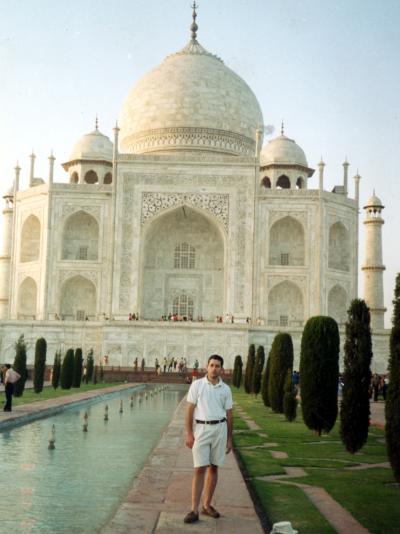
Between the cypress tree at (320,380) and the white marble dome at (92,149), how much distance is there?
78.8 ft

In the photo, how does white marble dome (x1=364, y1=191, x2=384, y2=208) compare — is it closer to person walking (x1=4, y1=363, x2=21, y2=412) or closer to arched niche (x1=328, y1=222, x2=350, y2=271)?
arched niche (x1=328, y1=222, x2=350, y2=271)

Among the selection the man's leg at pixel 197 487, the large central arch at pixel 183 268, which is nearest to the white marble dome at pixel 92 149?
the large central arch at pixel 183 268

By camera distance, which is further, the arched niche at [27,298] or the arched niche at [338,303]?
the arched niche at [27,298]

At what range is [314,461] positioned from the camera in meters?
6.52

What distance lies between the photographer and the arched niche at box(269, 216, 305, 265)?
2942 cm

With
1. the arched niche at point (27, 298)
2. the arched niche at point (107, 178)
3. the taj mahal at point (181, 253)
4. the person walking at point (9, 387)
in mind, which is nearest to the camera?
the person walking at point (9, 387)

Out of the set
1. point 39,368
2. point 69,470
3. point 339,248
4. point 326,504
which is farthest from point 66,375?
point 339,248

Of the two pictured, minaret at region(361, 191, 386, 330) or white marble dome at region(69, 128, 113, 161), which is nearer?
minaret at region(361, 191, 386, 330)

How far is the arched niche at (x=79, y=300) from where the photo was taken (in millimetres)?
29469

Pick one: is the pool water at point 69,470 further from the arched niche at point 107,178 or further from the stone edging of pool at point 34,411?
the arched niche at point 107,178

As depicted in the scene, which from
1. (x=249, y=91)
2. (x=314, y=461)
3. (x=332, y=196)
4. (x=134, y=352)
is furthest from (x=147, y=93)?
(x=314, y=461)

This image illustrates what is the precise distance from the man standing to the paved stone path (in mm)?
171

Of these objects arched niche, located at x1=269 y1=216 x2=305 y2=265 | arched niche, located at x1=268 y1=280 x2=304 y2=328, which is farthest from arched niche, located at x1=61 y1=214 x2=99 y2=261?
arched niche, located at x1=268 y1=280 x2=304 y2=328

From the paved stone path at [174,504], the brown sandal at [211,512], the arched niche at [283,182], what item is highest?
the arched niche at [283,182]
